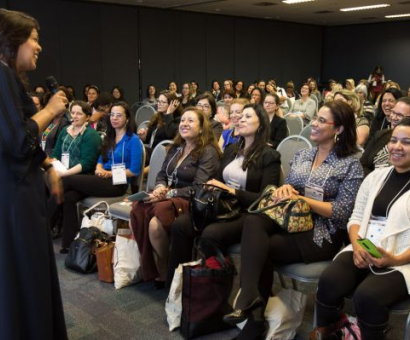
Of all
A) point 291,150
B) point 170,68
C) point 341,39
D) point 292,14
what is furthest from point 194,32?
point 291,150

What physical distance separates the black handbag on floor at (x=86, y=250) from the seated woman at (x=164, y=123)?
1.89 m

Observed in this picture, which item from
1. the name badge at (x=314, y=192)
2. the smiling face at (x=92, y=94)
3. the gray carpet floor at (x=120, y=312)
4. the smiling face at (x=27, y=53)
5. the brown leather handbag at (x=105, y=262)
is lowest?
the gray carpet floor at (x=120, y=312)

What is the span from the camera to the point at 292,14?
45.0 feet

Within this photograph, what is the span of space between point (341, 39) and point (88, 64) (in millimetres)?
10731

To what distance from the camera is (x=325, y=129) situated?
2541 millimetres

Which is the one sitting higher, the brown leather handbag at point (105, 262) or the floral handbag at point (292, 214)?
the floral handbag at point (292, 214)

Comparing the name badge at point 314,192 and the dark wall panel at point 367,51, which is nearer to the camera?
the name badge at point 314,192

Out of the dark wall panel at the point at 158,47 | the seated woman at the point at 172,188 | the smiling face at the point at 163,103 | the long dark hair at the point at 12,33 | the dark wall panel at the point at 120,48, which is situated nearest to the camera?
the long dark hair at the point at 12,33

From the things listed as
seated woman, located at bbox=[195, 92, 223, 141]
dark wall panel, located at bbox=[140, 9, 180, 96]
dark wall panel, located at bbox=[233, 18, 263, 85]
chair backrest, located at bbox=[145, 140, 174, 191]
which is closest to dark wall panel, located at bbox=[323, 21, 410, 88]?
dark wall panel, located at bbox=[233, 18, 263, 85]

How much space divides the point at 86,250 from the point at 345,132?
2.07m

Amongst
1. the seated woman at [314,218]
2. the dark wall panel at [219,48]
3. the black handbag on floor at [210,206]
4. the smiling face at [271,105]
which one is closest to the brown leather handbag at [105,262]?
the black handbag on floor at [210,206]

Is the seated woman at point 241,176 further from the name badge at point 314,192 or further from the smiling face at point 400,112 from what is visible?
the smiling face at point 400,112

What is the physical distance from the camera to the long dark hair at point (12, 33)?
1610 mm

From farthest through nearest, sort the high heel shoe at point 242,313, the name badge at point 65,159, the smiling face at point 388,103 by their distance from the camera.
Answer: the name badge at point 65,159
the smiling face at point 388,103
the high heel shoe at point 242,313
